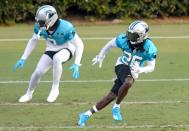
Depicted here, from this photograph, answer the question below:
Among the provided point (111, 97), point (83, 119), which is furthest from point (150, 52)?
point (83, 119)

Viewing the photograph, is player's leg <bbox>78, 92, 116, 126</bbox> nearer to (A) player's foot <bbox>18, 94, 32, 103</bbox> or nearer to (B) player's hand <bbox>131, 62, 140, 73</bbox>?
(B) player's hand <bbox>131, 62, 140, 73</bbox>

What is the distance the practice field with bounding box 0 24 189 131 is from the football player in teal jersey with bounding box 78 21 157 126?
232mm

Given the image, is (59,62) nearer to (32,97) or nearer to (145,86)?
(32,97)

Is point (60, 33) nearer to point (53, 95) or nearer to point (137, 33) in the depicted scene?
point (53, 95)

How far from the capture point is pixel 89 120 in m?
9.89

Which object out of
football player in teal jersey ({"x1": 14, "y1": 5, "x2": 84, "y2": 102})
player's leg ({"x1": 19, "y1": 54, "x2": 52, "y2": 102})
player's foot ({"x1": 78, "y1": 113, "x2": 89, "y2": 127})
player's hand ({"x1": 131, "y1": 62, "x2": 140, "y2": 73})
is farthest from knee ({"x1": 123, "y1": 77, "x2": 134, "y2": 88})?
player's leg ({"x1": 19, "y1": 54, "x2": 52, "y2": 102})

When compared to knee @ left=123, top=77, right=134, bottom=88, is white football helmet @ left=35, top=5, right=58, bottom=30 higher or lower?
higher

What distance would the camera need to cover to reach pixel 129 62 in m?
9.94

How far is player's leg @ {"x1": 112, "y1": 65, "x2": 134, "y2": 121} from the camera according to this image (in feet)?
31.5

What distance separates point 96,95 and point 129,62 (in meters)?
2.19

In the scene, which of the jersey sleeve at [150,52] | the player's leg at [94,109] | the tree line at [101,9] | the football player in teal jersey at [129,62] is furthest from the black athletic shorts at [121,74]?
the tree line at [101,9]

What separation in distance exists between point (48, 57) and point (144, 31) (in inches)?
97.2

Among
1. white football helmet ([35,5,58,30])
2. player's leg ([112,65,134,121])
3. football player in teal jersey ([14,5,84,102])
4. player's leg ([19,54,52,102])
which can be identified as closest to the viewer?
player's leg ([112,65,134,121])

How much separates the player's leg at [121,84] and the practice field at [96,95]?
151mm
